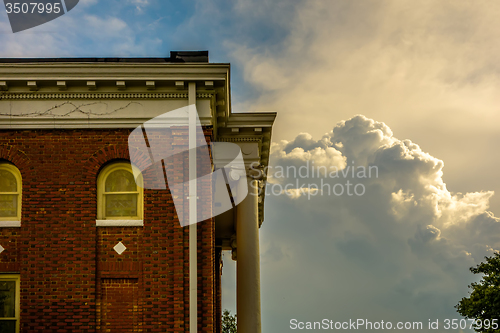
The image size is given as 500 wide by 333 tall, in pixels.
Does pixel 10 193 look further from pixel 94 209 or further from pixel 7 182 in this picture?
pixel 94 209

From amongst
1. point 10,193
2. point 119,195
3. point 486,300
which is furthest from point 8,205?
point 486,300

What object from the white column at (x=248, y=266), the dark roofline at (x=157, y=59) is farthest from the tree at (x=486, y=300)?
the dark roofline at (x=157, y=59)

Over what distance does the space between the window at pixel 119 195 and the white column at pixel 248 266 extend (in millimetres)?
3882

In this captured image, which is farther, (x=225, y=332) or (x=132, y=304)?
(x=225, y=332)

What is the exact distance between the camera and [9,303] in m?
10.3

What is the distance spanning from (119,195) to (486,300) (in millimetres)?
22467

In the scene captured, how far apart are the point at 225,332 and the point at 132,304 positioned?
89.7 ft

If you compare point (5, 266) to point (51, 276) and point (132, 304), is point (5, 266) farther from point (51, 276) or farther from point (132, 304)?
point (132, 304)

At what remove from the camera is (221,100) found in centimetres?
1164

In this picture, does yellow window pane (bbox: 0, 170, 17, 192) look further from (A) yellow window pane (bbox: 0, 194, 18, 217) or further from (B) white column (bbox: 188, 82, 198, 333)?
(B) white column (bbox: 188, 82, 198, 333)

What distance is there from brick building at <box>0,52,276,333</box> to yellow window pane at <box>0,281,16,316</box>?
2 centimetres

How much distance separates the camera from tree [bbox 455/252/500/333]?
24484mm

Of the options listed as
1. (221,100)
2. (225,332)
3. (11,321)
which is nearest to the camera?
(11,321)

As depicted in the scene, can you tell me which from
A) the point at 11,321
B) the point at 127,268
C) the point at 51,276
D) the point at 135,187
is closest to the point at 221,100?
the point at 135,187
